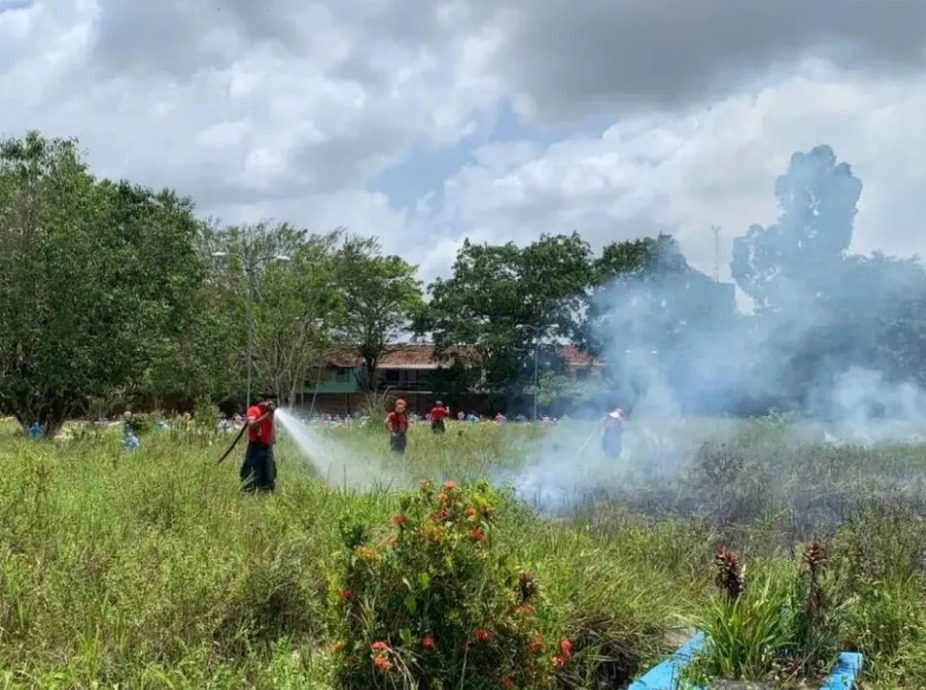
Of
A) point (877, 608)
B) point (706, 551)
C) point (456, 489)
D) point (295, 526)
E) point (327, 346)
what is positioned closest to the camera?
point (456, 489)

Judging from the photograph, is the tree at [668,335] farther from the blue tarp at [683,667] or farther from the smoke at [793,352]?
the blue tarp at [683,667]

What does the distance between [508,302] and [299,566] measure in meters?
46.6

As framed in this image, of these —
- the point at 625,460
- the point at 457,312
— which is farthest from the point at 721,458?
the point at 457,312

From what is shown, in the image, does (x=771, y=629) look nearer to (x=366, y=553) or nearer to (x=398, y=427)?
(x=366, y=553)

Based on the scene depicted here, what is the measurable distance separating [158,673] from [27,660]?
30.5 inches

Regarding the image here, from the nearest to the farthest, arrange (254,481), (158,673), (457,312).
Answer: (158,673), (254,481), (457,312)

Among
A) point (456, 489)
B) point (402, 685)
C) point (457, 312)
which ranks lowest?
point (402, 685)

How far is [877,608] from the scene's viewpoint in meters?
5.52

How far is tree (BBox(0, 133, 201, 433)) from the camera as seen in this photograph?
21.3 m

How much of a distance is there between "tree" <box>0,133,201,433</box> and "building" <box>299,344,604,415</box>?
24.9 m

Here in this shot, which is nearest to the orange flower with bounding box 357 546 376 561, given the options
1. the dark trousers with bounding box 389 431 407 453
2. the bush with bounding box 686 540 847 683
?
the bush with bounding box 686 540 847 683

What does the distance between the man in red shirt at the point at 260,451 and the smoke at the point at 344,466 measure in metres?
0.67

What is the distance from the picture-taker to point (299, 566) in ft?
18.5

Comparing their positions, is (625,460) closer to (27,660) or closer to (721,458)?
(721,458)
